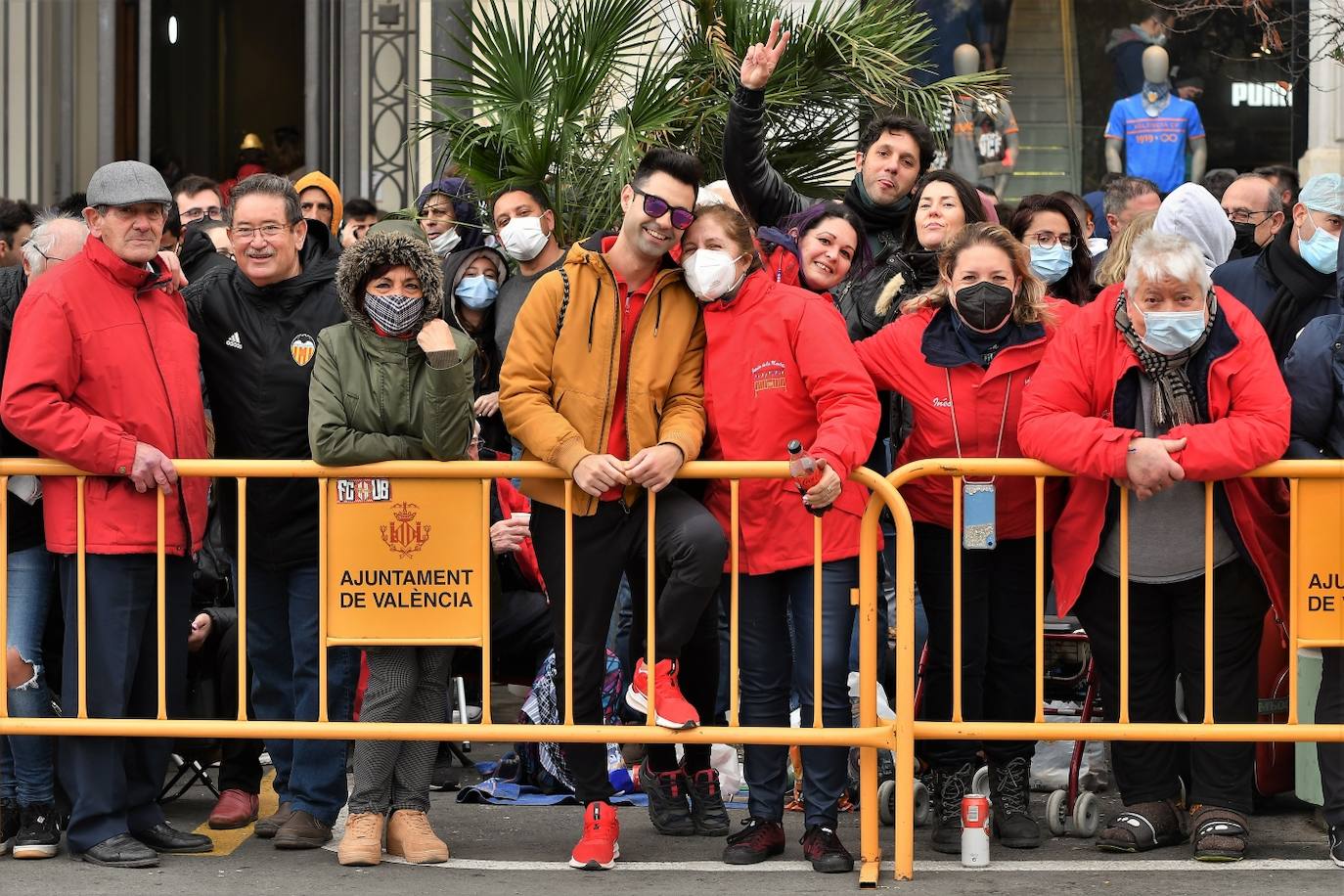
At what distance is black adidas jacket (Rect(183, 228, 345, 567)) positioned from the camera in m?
6.77

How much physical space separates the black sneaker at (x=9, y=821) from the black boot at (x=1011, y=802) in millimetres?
3460

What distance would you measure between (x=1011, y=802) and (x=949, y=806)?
245mm

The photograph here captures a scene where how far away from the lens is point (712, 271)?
649cm

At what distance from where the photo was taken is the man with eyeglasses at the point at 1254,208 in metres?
8.96

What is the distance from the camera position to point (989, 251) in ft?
21.9

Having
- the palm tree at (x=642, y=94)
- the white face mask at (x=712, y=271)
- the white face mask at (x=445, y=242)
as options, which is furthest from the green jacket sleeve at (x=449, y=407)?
the white face mask at (x=445, y=242)

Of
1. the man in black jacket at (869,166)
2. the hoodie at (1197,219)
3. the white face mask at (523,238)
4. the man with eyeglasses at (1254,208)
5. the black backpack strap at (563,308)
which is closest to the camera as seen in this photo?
the black backpack strap at (563,308)

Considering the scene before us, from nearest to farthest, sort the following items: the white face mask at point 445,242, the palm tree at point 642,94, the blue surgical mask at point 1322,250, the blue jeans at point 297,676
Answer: the blue jeans at point 297,676 → the blue surgical mask at point 1322,250 → the palm tree at point 642,94 → the white face mask at point 445,242

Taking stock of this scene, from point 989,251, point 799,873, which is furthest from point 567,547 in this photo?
point 989,251

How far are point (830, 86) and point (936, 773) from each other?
431 centimetres

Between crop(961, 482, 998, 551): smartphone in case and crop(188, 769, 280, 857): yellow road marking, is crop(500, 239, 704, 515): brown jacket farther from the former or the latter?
crop(188, 769, 280, 857): yellow road marking

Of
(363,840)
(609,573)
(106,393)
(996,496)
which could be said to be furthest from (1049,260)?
(106,393)

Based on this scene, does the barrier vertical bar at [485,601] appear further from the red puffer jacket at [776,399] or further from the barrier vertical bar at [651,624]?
the red puffer jacket at [776,399]

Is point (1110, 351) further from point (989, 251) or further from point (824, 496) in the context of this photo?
point (824, 496)
